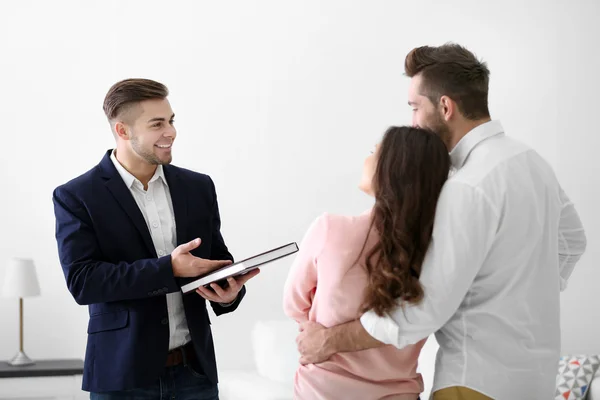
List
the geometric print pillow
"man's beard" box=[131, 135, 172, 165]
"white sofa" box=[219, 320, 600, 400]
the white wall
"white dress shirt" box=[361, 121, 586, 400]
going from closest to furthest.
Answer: "white dress shirt" box=[361, 121, 586, 400]
"man's beard" box=[131, 135, 172, 165]
the geometric print pillow
"white sofa" box=[219, 320, 600, 400]
the white wall

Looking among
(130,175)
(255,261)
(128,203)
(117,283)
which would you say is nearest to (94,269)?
(117,283)

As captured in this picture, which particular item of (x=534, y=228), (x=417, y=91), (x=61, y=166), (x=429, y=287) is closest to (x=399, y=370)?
(x=429, y=287)

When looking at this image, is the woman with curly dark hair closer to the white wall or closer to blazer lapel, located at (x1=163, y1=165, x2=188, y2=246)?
blazer lapel, located at (x1=163, y1=165, x2=188, y2=246)

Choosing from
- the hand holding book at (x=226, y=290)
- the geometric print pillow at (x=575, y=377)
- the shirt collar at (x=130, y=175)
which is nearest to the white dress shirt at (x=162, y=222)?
the shirt collar at (x=130, y=175)

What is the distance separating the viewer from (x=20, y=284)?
12.4ft

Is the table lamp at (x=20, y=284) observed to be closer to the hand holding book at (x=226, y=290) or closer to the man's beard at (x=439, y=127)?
the hand holding book at (x=226, y=290)

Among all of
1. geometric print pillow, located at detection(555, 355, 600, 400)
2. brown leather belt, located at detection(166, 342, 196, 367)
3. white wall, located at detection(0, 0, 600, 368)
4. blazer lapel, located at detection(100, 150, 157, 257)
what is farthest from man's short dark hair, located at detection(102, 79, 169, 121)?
geometric print pillow, located at detection(555, 355, 600, 400)

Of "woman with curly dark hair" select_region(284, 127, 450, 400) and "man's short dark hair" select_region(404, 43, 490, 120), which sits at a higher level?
"man's short dark hair" select_region(404, 43, 490, 120)

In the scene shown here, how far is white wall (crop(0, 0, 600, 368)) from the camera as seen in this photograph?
4.13m

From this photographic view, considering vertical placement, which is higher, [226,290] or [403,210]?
[403,210]

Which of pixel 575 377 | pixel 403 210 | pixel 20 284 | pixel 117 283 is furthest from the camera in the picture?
pixel 20 284

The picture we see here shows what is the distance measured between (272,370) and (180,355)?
6.84 ft

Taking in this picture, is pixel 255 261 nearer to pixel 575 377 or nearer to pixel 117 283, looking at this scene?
pixel 117 283

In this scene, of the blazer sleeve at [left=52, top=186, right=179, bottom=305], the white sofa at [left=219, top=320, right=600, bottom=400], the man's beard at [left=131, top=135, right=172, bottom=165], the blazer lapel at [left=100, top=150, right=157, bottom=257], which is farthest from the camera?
the white sofa at [left=219, top=320, right=600, bottom=400]
